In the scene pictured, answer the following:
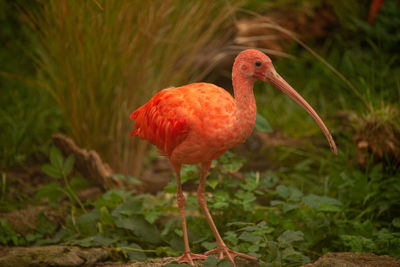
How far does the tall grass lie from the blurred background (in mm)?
10

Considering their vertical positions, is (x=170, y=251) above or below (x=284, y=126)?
below

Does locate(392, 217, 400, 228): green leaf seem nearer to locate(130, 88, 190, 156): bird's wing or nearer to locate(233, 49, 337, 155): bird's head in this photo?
locate(233, 49, 337, 155): bird's head

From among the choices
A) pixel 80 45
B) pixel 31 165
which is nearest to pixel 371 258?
pixel 80 45

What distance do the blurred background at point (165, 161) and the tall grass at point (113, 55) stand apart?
1cm

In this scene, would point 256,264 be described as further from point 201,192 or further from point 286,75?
point 286,75

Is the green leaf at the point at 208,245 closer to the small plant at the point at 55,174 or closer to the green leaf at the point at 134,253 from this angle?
the green leaf at the point at 134,253

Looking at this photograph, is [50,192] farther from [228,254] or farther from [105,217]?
[228,254]

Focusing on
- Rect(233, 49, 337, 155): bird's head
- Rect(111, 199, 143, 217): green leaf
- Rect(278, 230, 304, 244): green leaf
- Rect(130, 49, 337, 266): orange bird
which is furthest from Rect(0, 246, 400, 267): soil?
Rect(233, 49, 337, 155): bird's head

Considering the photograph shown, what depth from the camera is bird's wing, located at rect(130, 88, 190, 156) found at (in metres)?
1.95

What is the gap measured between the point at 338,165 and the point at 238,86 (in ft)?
5.95

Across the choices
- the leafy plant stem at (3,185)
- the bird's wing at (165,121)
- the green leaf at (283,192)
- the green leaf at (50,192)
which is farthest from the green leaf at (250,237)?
the leafy plant stem at (3,185)

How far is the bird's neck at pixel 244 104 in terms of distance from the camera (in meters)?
1.88

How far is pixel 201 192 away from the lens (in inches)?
88.7

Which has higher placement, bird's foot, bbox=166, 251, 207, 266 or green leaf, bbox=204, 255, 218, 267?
bird's foot, bbox=166, 251, 207, 266
